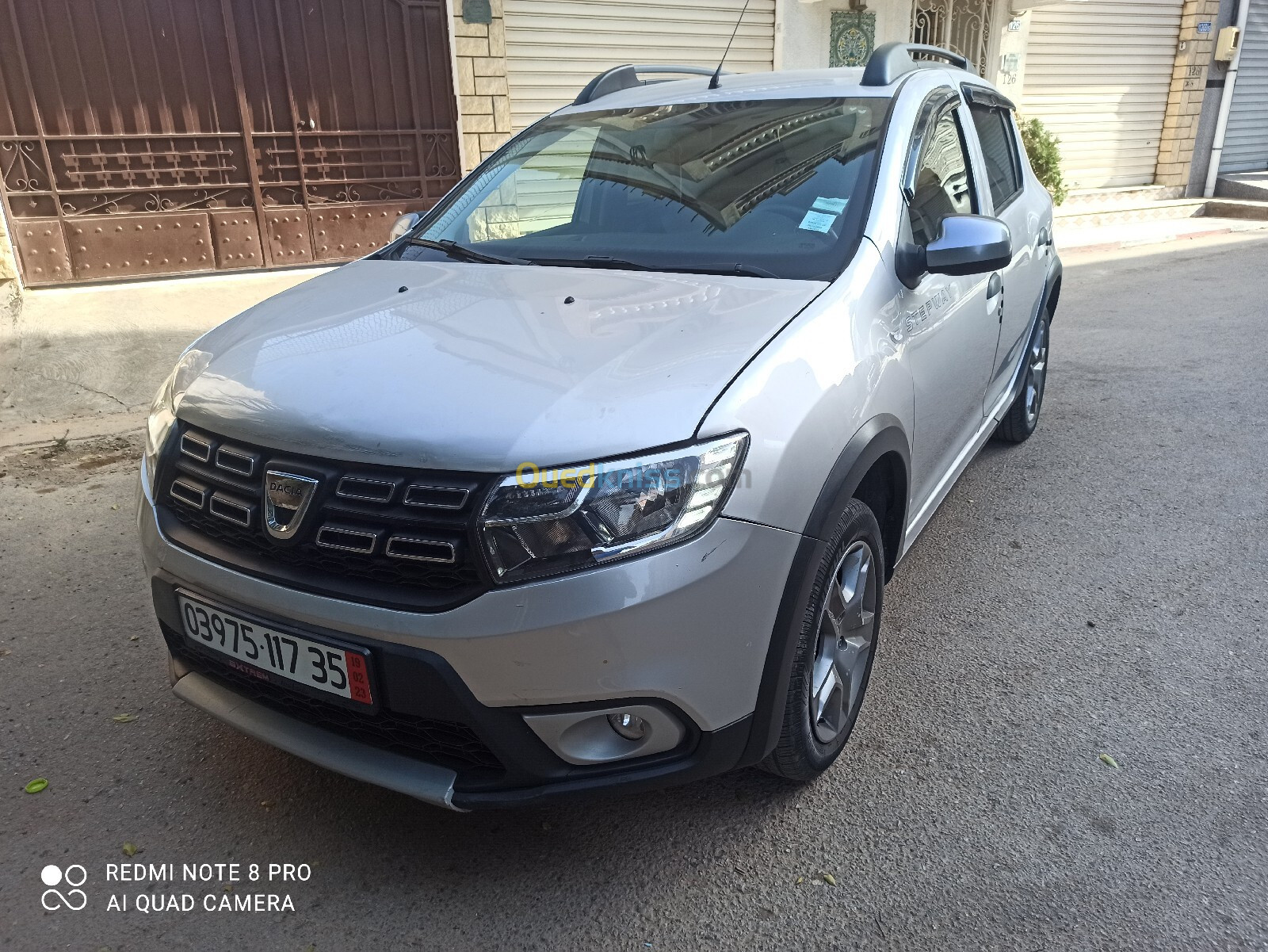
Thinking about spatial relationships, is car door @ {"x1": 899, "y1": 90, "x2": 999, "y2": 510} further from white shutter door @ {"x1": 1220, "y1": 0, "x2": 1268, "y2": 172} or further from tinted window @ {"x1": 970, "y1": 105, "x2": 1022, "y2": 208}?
white shutter door @ {"x1": 1220, "y1": 0, "x2": 1268, "y2": 172}

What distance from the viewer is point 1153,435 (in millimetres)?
4820

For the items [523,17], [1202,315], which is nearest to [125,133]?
[523,17]

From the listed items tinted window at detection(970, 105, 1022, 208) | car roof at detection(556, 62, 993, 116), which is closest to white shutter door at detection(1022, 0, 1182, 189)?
tinted window at detection(970, 105, 1022, 208)

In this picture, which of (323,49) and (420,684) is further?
(323,49)

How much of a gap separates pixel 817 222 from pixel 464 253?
111 cm

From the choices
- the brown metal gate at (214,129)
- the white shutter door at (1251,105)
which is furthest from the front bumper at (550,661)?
the white shutter door at (1251,105)

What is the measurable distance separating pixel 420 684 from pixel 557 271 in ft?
4.11

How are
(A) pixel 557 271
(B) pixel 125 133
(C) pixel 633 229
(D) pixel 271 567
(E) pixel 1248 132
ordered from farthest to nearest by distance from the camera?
A: (E) pixel 1248 132, (B) pixel 125 133, (C) pixel 633 229, (A) pixel 557 271, (D) pixel 271 567

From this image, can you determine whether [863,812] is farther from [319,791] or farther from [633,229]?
[633,229]

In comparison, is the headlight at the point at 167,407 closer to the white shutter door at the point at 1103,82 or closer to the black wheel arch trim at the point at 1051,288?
the black wheel arch trim at the point at 1051,288

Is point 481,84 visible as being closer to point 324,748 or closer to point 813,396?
point 813,396

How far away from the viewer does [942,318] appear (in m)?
2.74

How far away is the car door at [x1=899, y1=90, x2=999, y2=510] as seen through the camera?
2.59 metres

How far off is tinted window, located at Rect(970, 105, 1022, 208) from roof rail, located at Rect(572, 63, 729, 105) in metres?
1.08
